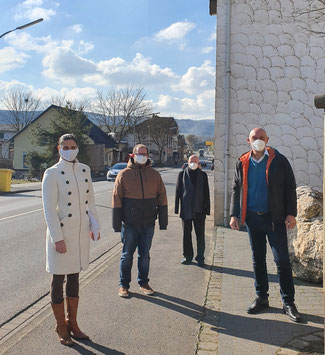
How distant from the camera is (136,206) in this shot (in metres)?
5.26

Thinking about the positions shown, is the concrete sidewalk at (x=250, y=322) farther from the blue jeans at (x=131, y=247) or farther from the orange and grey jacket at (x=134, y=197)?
the orange and grey jacket at (x=134, y=197)

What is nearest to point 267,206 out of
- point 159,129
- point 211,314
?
point 211,314

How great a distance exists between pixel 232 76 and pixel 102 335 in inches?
312

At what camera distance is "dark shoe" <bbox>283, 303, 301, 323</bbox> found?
14.0 feet

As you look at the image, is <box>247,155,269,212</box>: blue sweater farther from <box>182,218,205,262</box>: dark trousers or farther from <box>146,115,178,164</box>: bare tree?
<box>146,115,178,164</box>: bare tree

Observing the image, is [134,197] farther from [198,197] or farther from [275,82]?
[275,82]

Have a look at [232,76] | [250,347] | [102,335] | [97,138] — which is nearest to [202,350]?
[250,347]

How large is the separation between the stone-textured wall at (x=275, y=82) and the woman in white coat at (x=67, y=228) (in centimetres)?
682

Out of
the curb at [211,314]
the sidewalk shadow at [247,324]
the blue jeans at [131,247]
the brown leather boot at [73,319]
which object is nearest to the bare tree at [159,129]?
the curb at [211,314]

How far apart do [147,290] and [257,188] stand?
194 cm

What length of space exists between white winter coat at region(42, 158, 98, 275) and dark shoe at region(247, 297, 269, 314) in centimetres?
184

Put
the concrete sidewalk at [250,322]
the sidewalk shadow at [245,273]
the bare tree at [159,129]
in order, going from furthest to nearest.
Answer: the bare tree at [159,129] < the sidewalk shadow at [245,273] < the concrete sidewalk at [250,322]

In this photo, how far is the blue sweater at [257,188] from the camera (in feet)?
14.9

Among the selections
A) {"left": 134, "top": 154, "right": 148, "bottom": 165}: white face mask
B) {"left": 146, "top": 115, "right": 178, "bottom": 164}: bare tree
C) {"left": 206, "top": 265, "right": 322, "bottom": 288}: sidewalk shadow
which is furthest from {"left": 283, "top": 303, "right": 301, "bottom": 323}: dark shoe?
{"left": 146, "top": 115, "right": 178, "bottom": 164}: bare tree
